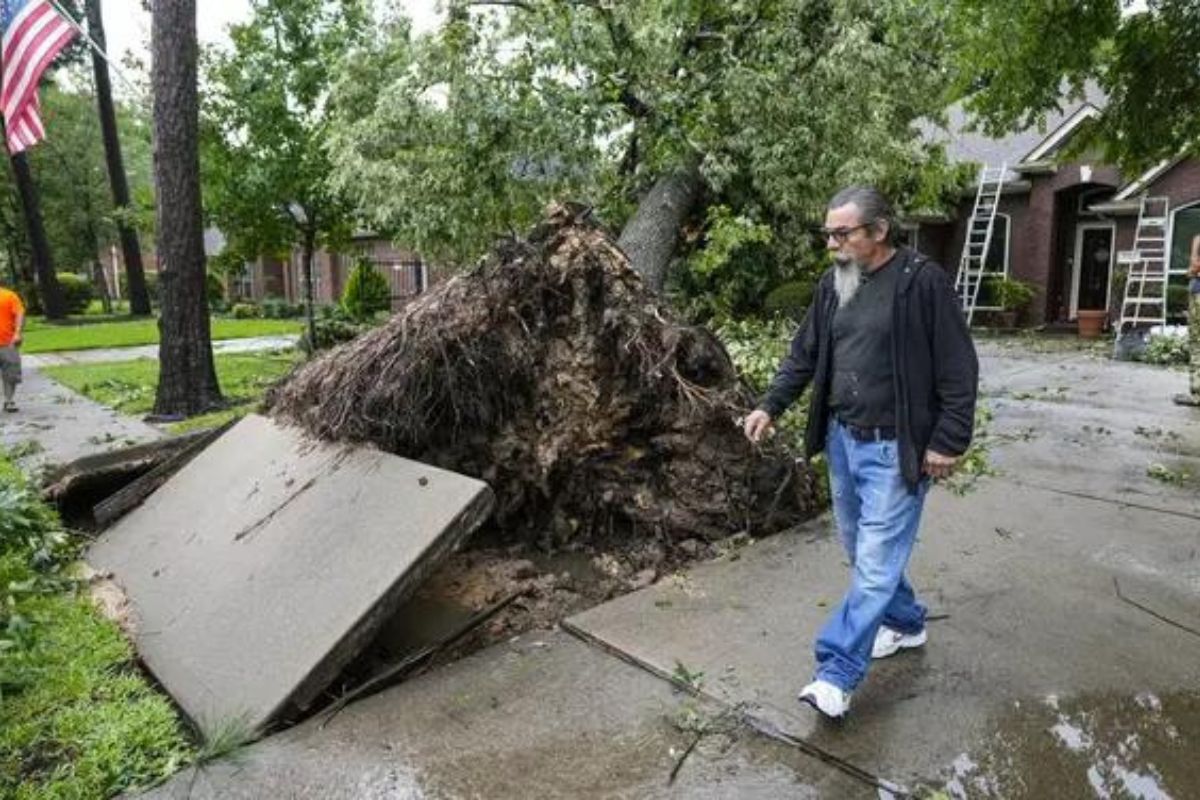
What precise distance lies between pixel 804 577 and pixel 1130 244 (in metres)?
16.2

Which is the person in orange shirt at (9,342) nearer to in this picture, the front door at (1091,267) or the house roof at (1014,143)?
the house roof at (1014,143)

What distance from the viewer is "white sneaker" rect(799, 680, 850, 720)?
110 inches

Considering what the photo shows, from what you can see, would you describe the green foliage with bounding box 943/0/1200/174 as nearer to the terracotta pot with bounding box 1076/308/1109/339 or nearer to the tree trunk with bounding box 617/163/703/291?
the tree trunk with bounding box 617/163/703/291

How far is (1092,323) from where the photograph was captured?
53.2 feet

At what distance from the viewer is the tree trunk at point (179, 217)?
886 centimetres

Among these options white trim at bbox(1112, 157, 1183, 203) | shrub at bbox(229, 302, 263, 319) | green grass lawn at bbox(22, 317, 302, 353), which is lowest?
green grass lawn at bbox(22, 317, 302, 353)

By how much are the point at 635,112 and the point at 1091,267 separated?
13.3 metres

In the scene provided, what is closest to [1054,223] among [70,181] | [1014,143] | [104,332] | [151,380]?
[1014,143]

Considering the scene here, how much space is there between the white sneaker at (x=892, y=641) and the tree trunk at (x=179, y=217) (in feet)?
26.8

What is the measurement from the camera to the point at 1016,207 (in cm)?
1842

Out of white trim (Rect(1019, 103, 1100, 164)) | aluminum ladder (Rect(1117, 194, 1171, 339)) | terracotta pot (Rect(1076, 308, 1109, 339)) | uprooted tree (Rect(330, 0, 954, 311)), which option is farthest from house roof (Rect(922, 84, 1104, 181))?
uprooted tree (Rect(330, 0, 954, 311))

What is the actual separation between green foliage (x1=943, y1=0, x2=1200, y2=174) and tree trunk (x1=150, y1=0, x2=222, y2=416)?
774 centimetres

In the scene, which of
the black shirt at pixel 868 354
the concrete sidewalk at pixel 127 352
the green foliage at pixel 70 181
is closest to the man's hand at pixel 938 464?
the black shirt at pixel 868 354

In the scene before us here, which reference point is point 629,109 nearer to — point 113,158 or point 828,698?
point 828,698
